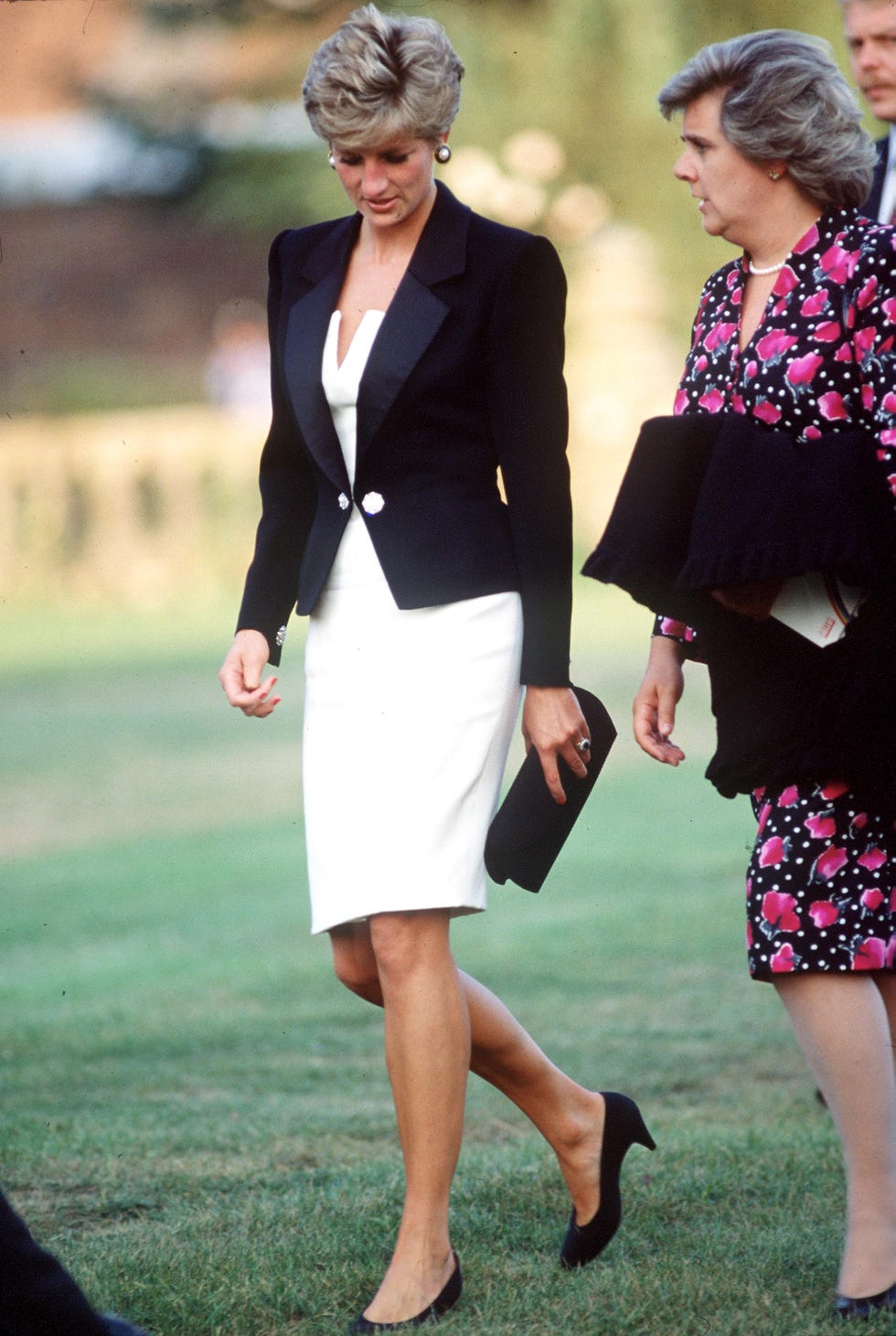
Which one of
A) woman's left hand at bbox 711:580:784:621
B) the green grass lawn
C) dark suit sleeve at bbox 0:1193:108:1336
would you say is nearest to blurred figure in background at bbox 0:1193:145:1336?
dark suit sleeve at bbox 0:1193:108:1336

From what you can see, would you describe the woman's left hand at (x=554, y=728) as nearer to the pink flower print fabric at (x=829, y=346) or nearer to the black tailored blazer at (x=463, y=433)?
the black tailored blazer at (x=463, y=433)

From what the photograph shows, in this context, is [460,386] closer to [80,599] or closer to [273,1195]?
[273,1195]

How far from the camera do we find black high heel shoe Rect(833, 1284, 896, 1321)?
3.11 meters

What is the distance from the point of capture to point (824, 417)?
3076mm


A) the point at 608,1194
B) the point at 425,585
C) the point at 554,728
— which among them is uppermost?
the point at 425,585

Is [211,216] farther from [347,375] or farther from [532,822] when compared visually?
[532,822]

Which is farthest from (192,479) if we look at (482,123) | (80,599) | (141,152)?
(141,152)

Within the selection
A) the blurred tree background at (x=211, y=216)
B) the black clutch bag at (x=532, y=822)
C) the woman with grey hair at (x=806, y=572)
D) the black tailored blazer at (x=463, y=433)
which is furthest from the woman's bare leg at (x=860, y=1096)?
the blurred tree background at (x=211, y=216)

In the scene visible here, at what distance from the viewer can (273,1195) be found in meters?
4.07

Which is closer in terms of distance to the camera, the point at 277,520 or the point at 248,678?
the point at 248,678

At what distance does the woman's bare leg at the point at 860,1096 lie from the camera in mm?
3164

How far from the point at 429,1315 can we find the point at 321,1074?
225 centimetres

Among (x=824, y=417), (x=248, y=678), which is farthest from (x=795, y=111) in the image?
(x=248, y=678)

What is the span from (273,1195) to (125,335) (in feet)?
95.9
